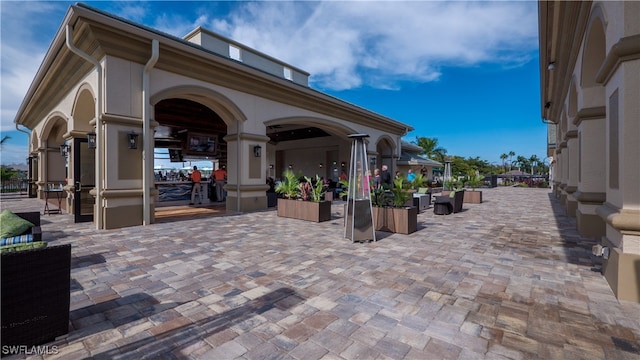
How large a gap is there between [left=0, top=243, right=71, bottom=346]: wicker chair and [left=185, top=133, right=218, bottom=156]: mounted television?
12.3m

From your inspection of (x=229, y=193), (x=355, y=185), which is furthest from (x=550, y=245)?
(x=229, y=193)

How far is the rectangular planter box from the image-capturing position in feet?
27.2

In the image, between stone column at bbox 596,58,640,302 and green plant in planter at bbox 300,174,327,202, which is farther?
green plant in planter at bbox 300,174,327,202

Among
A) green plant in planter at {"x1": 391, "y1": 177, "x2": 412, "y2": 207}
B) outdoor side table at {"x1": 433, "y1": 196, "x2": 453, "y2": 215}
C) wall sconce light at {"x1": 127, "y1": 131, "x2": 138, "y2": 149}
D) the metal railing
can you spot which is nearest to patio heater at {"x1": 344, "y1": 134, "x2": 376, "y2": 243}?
green plant in planter at {"x1": 391, "y1": 177, "x2": 412, "y2": 207}

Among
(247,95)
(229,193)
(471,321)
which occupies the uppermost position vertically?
(247,95)

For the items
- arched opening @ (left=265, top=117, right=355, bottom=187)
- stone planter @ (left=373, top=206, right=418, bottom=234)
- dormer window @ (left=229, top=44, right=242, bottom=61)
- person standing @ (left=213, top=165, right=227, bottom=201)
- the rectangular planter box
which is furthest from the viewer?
arched opening @ (left=265, top=117, right=355, bottom=187)

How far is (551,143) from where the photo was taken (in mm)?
24250

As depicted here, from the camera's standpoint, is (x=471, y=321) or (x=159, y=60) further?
(x=159, y=60)

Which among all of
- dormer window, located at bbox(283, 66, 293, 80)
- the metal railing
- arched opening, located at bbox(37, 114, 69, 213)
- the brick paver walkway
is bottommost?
the brick paver walkway

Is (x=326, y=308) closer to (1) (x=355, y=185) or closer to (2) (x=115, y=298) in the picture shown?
(2) (x=115, y=298)

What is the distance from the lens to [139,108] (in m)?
7.29

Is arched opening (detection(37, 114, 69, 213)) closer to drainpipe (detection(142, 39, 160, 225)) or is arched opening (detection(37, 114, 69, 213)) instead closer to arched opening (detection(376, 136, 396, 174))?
drainpipe (detection(142, 39, 160, 225))

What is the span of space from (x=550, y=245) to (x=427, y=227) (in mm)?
2560

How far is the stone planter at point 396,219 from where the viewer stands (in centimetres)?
664
